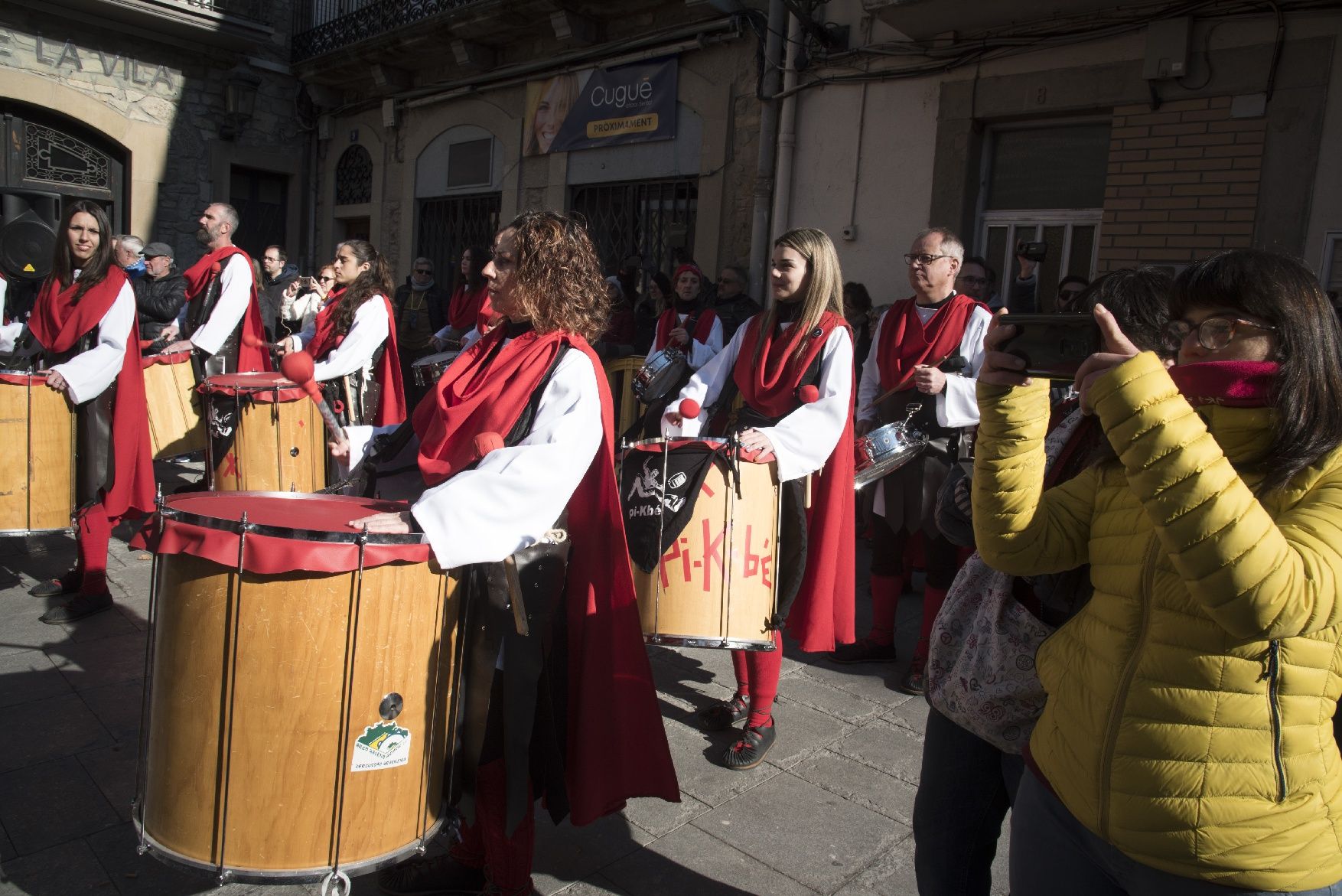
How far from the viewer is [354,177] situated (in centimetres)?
1534

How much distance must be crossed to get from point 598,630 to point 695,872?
0.83 meters

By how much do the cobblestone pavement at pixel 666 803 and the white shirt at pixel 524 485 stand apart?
969mm

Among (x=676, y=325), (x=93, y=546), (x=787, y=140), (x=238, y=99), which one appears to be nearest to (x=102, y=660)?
(x=93, y=546)

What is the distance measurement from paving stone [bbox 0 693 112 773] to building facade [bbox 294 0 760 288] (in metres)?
6.88

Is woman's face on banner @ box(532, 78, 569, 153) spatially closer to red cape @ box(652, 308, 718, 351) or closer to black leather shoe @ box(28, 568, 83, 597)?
red cape @ box(652, 308, 718, 351)

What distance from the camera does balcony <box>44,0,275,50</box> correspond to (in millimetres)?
13383

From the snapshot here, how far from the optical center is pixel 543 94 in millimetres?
11758

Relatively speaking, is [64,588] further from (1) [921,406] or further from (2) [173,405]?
(1) [921,406]

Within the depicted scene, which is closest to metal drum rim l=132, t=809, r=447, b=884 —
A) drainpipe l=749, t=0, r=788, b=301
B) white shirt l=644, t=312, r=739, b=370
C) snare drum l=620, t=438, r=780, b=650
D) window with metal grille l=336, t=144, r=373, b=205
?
snare drum l=620, t=438, r=780, b=650

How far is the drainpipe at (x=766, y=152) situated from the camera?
9.02 meters

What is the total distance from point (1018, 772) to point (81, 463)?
14.3 feet

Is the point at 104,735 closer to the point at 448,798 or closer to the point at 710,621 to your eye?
the point at 448,798

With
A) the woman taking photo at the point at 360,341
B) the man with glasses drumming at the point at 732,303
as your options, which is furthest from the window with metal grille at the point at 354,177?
the woman taking photo at the point at 360,341

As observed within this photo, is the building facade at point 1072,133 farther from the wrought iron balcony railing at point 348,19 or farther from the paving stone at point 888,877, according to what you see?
the wrought iron balcony railing at point 348,19
